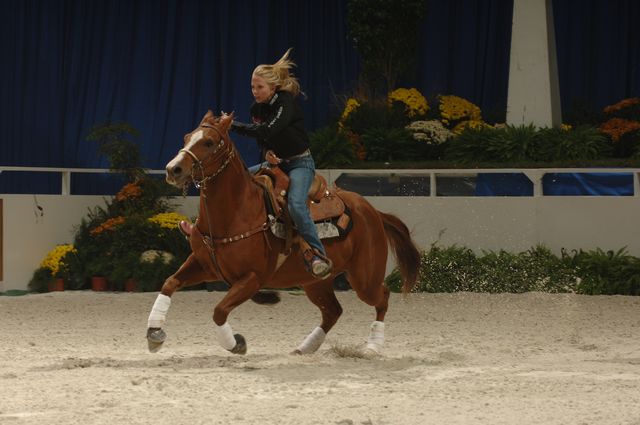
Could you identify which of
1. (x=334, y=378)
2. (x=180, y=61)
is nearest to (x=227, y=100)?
(x=180, y=61)

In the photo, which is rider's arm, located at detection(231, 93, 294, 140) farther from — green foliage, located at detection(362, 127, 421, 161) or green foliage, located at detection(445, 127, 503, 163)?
green foliage, located at detection(362, 127, 421, 161)

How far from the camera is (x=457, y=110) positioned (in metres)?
15.7

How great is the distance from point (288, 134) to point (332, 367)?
5.29 ft

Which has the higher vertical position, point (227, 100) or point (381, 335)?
point (227, 100)

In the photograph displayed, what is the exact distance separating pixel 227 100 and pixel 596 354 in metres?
11.0

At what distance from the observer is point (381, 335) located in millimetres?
7621

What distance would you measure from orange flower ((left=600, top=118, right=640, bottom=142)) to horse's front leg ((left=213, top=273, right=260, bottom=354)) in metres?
9.06

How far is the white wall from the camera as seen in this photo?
12.6 m

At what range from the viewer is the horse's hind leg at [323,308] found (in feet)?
24.7

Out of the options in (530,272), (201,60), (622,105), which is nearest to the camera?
(530,272)

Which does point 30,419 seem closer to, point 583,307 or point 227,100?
point 583,307

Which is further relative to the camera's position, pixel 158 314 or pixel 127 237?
pixel 127 237

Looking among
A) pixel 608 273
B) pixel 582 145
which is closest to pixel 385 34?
pixel 582 145

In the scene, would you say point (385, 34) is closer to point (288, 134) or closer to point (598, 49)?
point (598, 49)
